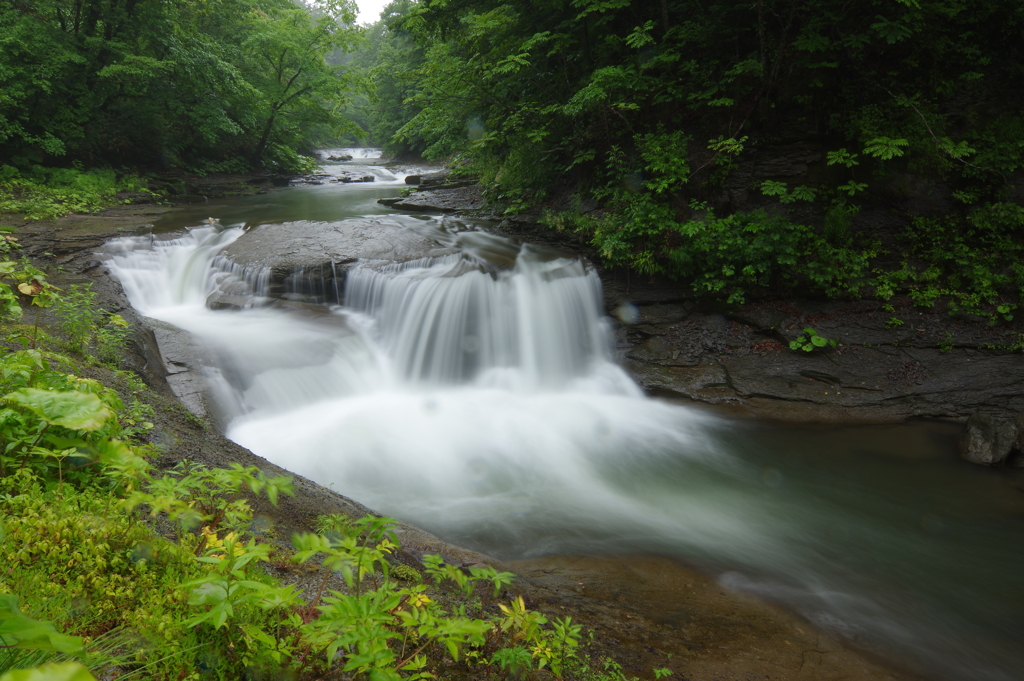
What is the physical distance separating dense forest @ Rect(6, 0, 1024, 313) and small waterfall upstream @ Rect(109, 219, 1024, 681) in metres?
2.15

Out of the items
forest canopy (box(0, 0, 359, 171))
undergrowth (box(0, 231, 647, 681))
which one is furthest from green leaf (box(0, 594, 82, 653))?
forest canopy (box(0, 0, 359, 171))

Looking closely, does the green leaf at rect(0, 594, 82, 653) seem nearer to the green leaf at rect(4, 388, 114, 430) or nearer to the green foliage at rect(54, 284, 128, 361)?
the green leaf at rect(4, 388, 114, 430)

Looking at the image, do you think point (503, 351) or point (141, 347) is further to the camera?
point (503, 351)

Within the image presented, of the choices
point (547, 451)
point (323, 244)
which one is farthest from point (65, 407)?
point (323, 244)

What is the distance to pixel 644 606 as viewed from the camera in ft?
11.9

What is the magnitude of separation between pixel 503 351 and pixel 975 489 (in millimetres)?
6271

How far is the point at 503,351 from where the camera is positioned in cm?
859

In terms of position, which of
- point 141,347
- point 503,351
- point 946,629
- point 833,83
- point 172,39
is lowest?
point 946,629

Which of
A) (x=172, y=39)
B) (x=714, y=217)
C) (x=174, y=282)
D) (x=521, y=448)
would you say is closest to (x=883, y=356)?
(x=714, y=217)

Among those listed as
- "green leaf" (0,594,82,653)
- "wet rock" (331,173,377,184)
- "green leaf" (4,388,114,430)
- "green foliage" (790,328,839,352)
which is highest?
"wet rock" (331,173,377,184)

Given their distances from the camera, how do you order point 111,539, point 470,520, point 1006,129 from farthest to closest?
point 1006,129 < point 470,520 < point 111,539

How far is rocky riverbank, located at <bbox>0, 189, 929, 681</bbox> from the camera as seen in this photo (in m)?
3.08

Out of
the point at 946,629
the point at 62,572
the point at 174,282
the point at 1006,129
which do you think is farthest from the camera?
the point at 174,282

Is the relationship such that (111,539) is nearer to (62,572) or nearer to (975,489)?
(62,572)
